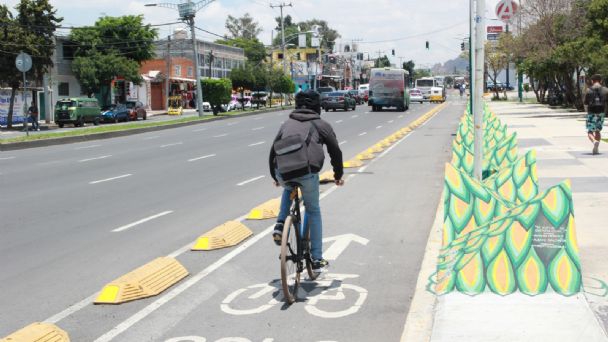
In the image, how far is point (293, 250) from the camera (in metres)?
6.41

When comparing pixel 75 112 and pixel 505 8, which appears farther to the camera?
pixel 75 112

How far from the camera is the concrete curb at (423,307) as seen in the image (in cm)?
540

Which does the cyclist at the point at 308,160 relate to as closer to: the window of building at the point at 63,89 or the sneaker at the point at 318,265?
the sneaker at the point at 318,265

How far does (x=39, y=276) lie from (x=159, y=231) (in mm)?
2515

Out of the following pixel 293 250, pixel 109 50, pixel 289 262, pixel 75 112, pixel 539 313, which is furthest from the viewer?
pixel 109 50

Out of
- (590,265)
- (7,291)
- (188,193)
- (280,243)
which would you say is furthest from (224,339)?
(188,193)

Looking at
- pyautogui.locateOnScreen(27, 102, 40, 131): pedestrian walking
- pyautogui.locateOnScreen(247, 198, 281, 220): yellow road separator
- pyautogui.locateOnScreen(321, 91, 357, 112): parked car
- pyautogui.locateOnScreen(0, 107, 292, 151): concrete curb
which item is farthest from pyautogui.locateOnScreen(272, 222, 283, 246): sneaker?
pyautogui.locateOnScreen(321, 91, 357, 112): parked car

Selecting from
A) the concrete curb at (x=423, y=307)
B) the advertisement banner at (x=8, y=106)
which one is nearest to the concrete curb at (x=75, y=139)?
the advertisement banner at (x=8, y=106)

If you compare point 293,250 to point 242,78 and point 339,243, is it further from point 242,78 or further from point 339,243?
point 242,78

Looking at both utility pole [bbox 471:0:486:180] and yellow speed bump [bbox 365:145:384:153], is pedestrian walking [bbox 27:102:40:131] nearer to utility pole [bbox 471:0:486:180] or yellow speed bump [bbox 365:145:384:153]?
yellow speed bump [bbox 365:145:384:153]

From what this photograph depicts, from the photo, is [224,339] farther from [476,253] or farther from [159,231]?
[159,231]

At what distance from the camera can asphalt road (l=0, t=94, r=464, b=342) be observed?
595 cm

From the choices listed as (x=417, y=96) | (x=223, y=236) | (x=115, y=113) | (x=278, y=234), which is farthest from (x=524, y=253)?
(x=417, y=96)

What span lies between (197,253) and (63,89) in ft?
182
